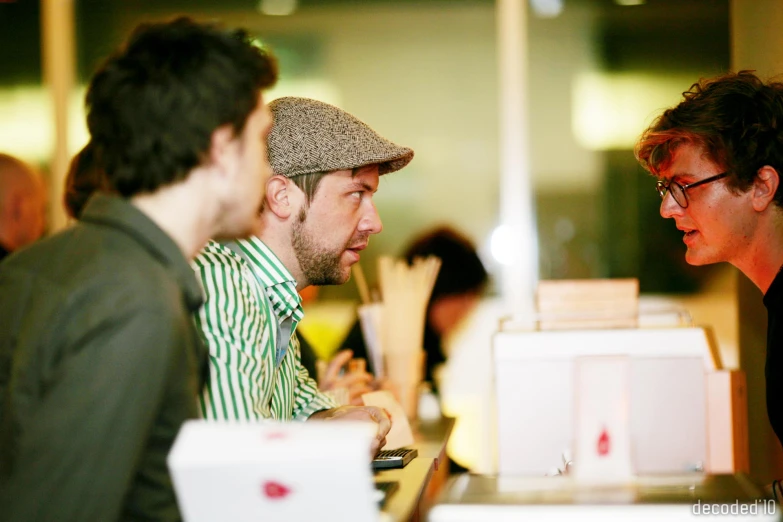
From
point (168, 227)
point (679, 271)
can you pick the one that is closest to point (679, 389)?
point (168, 227)

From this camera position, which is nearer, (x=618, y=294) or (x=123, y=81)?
(x=123, y=81)

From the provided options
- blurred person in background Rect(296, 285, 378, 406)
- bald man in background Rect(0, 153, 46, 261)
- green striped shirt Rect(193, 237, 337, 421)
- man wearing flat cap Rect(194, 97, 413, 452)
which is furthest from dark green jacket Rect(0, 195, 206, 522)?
bald man in background Rect(0, 153, 46, 261)

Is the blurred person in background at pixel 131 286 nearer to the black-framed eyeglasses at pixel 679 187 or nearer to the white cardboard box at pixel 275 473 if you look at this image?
the white cardboard box at pixel 275 473

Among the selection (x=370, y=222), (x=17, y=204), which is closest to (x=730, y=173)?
(x=370, y=222)

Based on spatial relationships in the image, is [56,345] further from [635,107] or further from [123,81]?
[635,107]

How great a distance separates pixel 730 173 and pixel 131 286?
Answer: 4.85ft

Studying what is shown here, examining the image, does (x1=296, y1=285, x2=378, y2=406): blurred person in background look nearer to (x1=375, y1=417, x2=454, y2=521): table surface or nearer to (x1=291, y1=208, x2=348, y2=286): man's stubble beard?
(x1=375, y1=417, x2=454, y2=521): table surface

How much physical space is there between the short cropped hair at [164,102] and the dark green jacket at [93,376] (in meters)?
0.08

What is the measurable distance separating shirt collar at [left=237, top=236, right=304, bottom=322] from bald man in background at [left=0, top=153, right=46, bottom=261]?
1574 mm

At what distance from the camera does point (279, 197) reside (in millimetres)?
1796

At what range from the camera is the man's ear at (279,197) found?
1.78m

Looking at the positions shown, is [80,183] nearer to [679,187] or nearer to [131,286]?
[131,286]

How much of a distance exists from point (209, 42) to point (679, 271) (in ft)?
9.30

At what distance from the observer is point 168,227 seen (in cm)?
112
